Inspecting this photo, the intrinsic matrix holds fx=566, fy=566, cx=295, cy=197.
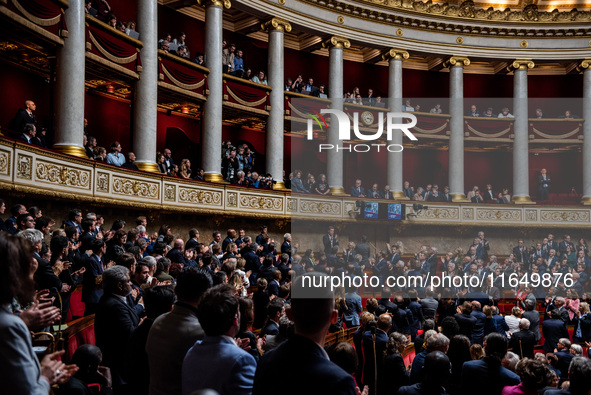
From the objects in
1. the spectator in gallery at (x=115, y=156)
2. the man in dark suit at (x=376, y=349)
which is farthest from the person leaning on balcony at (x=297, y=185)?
the man in dark suit at (x=376, y=349)

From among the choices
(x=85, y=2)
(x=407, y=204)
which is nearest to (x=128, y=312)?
(x=85, y=2)

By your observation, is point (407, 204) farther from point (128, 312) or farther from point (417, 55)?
point (128, 312)

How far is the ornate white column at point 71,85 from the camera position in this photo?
1241 cm

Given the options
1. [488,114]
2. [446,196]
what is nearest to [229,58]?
[446,196]

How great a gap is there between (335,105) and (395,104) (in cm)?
317

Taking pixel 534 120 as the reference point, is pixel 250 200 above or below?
below

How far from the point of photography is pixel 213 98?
17891 millimetres

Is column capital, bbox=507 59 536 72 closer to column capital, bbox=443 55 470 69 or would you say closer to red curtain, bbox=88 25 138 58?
column capital, bbox=443 55 470 69

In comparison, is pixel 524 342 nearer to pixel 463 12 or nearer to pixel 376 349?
pixel 376 349

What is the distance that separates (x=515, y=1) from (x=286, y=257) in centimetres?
1826

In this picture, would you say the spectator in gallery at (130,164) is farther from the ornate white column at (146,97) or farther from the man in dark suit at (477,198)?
the man in dark suit at (477,198)

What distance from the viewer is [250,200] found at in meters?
17.7

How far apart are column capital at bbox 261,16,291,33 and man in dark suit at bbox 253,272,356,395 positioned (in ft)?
61.4

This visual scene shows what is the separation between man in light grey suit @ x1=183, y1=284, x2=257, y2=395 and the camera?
9.46 ft
